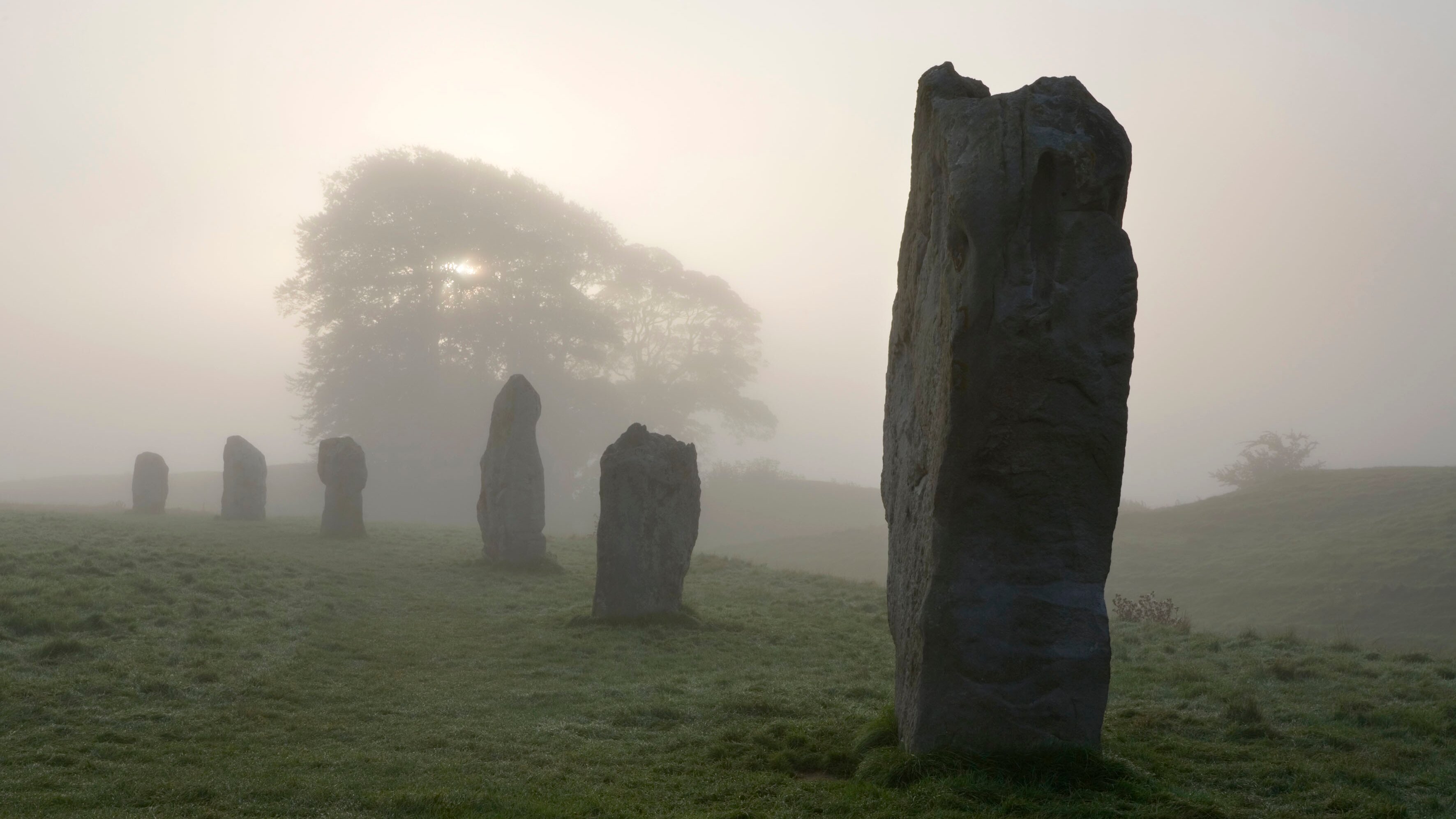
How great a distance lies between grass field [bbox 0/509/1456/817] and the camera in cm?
589

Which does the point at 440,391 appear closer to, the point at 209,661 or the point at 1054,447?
the point at 209,661

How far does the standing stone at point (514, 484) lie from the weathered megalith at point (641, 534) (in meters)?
5.83

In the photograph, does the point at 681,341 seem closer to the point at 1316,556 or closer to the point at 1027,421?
the point at 1316,556

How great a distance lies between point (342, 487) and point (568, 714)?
16.6m

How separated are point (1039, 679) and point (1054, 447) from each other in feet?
5.15

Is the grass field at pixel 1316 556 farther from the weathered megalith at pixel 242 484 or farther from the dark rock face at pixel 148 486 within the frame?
the dark rock face at pixel 148 486

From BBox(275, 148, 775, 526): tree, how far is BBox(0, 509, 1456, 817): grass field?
2520cm

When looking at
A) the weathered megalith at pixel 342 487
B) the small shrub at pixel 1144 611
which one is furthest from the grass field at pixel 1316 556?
the weathered megalith at pixel 342 487

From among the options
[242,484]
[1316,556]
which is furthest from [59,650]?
[1316,556]

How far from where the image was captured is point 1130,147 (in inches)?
247

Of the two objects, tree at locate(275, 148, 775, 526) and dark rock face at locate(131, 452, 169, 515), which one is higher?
tree at locate(275, 148, 775, 526)

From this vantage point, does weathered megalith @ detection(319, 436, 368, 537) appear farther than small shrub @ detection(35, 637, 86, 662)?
Yes

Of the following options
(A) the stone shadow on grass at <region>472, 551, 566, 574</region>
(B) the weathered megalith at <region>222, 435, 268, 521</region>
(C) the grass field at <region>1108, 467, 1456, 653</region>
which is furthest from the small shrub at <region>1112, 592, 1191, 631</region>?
(B) the weathered megalith at <region>222, 435, 268, 521</region>

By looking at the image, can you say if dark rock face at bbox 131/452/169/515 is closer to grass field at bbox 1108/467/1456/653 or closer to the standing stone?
the standing stone
